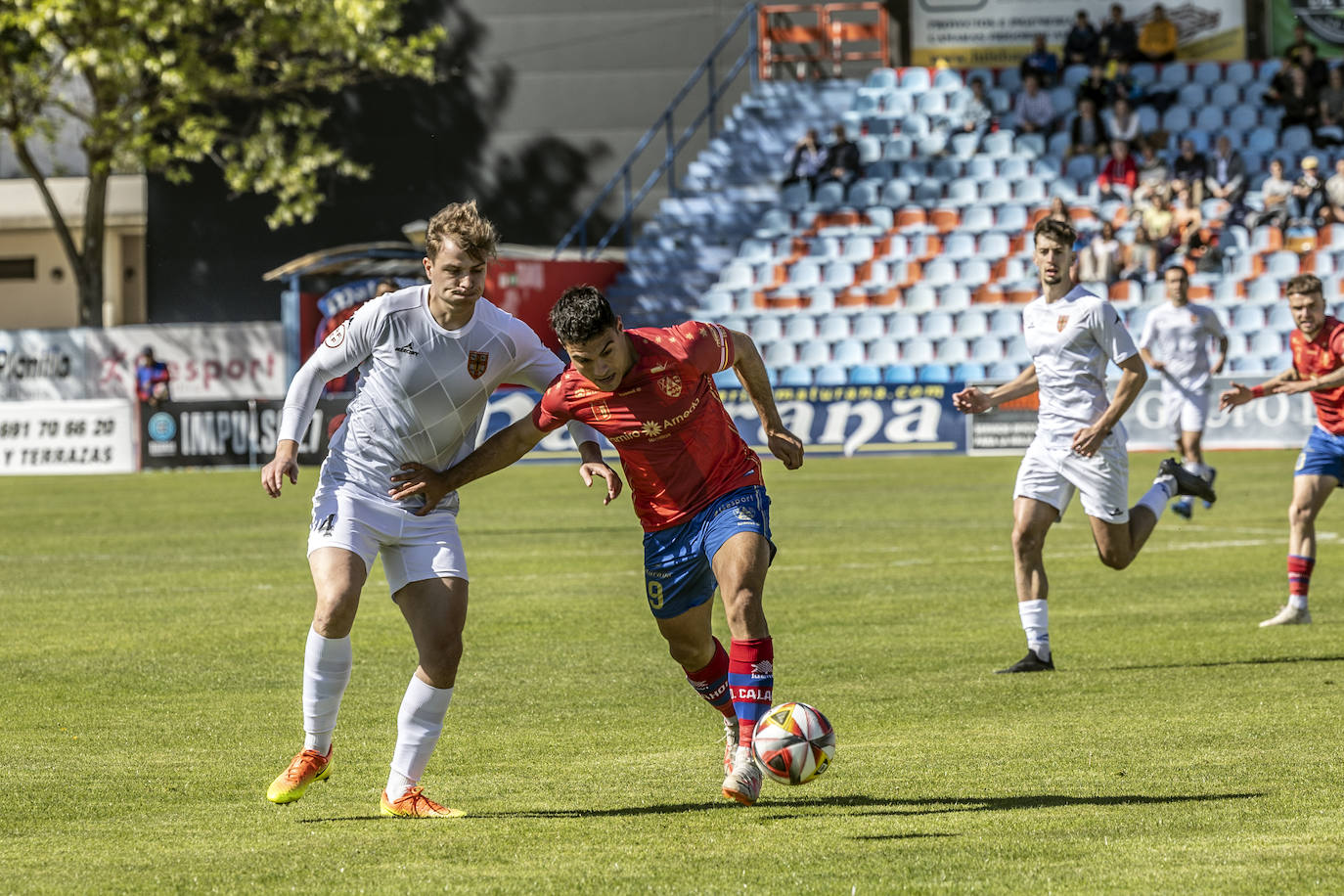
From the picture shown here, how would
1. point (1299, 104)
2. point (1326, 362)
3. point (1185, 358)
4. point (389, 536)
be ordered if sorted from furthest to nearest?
point (1299, 104), point (1185, 358), point (1326, 362), point (389, 536)

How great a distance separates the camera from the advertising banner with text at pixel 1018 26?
121 feet

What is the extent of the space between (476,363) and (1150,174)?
2882 cm

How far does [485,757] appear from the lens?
7688 millimetres

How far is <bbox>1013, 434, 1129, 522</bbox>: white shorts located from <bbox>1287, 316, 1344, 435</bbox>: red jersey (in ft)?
6.11

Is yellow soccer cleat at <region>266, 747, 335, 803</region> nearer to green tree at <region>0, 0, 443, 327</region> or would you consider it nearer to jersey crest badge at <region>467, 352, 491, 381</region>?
jersey crest badge at <region>467, 352, 491, 381</region>

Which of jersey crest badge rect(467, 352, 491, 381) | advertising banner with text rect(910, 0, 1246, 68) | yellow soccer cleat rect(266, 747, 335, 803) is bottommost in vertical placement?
yellow soccer cleat rect(266, 747, 335, 803)

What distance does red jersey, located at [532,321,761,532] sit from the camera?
664 centimetres

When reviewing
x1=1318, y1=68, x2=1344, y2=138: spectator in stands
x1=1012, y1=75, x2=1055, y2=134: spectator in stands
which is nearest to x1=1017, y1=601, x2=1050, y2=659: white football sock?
x1=1318, y1=68, x2=1344, y2=138: spectator in stands

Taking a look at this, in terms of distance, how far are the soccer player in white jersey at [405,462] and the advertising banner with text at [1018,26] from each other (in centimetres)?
3252

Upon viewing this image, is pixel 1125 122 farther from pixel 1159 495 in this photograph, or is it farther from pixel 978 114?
pixel 1159 495

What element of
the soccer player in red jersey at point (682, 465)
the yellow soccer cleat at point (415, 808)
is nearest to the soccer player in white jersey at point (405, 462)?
the yellow soccer cleat at point (415, 808)

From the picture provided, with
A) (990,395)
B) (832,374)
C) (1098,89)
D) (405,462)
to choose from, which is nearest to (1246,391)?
(990,395)

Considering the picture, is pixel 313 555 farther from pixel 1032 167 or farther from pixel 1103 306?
pixel 1032 167

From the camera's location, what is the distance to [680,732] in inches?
324
